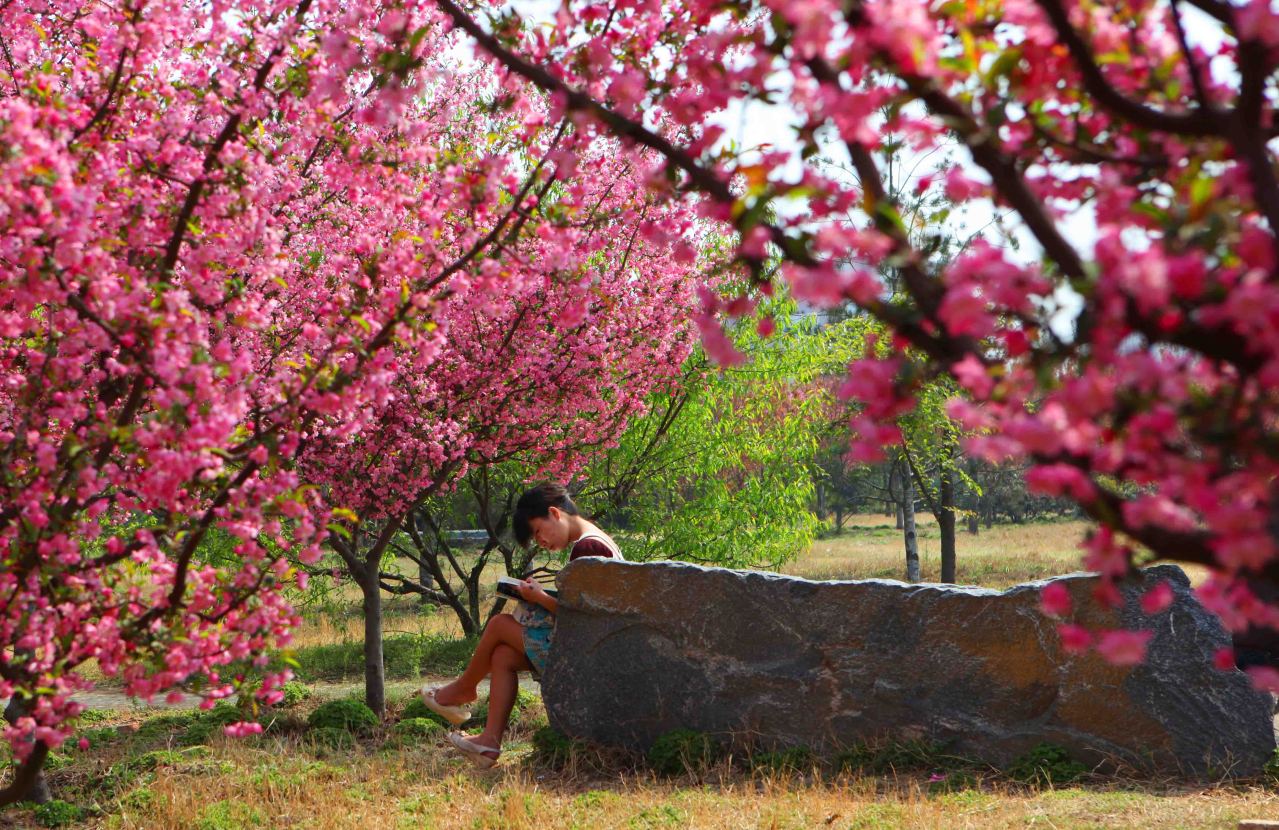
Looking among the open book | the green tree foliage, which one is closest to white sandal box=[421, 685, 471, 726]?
the open book

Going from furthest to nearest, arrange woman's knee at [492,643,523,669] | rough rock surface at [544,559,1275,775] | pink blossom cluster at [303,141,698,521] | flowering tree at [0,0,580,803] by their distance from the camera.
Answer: pink blossom cluster at [303,141,698,521] → woman's knee at [492,643,523,669] → rough rock surface at [544,559,1275,775] → flowering tree at [0,0,580,803]

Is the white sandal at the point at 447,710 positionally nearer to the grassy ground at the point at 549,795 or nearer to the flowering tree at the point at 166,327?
the grassy ground at the point at 549,795

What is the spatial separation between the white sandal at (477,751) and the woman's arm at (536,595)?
2.72 ft

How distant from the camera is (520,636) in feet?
21.8

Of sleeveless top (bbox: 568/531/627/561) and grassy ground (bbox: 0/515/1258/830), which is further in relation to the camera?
sleeveless top (bbox: 568/531/627/561)

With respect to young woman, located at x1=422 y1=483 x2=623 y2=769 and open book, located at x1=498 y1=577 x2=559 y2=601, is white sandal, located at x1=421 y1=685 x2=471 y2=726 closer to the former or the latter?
young woman, located at x1=422 y1=483 x2=623 y2=769

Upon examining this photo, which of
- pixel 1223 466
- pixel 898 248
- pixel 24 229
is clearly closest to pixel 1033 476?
pixel 1223 466

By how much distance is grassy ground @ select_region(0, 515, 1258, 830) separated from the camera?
5047 mm

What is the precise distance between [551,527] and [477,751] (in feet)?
4.13

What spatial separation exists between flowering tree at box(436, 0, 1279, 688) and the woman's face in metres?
4.33

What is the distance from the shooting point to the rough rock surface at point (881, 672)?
5.77 metres

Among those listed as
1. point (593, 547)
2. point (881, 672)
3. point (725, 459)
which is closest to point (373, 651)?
point (593, 547)

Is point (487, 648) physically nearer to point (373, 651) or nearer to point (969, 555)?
point (373, 651)

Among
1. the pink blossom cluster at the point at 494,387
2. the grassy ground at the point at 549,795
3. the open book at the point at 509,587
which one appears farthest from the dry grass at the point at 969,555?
the grassy ground at the point at 549,795
